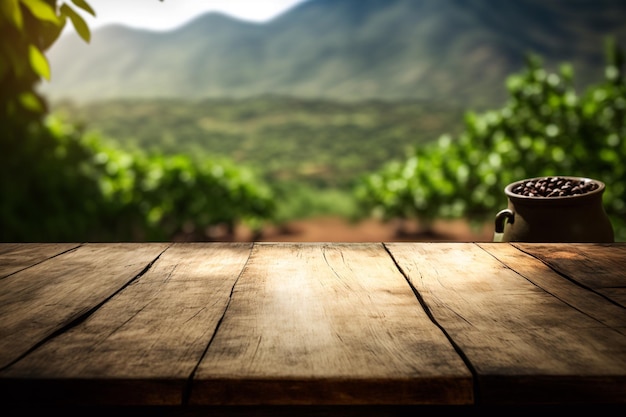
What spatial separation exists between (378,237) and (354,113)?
1031 centimetres

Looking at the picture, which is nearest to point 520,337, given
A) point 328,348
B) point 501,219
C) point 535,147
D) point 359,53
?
point 328,348

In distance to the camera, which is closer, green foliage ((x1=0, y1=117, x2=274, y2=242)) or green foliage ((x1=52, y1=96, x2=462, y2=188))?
green foliage ((x1=0, y1=117, x2=274, y2=242))

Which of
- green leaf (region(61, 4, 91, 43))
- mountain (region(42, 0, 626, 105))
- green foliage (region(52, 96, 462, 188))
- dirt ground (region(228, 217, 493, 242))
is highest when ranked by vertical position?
mountain (region(42, 0, 626, 105))

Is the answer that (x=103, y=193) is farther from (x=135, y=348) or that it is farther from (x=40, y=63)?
(x=135, y=348)

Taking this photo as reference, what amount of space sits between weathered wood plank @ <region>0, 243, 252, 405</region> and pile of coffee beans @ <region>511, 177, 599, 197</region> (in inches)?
52.7

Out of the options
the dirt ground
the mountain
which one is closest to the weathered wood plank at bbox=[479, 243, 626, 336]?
the dirt ground

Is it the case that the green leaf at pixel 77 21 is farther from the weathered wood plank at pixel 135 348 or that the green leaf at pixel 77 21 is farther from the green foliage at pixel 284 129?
the green foliage at pixel 284 129

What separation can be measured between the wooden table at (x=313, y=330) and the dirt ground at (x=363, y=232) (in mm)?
4462

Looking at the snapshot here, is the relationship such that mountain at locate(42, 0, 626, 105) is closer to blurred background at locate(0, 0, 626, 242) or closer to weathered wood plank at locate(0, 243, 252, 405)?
blurred background at locate(0, 0, 626, 242)

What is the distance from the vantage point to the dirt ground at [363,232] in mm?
6309

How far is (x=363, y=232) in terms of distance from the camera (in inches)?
281

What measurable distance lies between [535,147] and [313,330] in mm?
4082

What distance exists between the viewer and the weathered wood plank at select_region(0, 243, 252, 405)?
32.9 inches

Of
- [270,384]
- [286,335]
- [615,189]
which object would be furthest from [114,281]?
[615,189]
